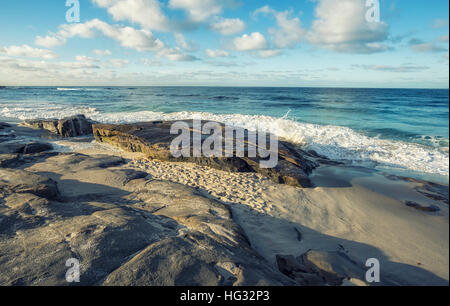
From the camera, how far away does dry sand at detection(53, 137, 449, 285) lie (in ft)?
→ 11.4

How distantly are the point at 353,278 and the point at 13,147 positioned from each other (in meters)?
12.7

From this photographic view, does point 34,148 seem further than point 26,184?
Yes

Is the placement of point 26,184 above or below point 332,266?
above

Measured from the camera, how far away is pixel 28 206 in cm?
381

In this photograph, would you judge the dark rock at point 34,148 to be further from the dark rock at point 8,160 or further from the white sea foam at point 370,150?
the white sea foam at point 370,150

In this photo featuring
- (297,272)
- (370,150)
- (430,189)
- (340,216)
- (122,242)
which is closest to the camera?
(122,242)

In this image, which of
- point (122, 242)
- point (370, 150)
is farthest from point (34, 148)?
point (370, 150)

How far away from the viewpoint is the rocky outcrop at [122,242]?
247 centimetres

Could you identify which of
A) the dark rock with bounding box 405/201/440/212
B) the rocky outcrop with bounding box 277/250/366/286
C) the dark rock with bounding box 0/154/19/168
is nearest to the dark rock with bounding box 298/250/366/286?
the rocky outcrop with bounding box 277/250/366/286

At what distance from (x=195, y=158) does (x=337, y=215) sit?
5094 mm

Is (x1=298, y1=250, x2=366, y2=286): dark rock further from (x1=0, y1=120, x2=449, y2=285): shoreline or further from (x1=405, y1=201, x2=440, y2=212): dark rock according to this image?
(x1=405, y1=201, x2=440, y2=212): dark rock

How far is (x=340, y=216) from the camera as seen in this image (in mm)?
5379

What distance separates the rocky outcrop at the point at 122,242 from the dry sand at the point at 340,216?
0.96m

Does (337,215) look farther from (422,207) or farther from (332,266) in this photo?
(332,266)
